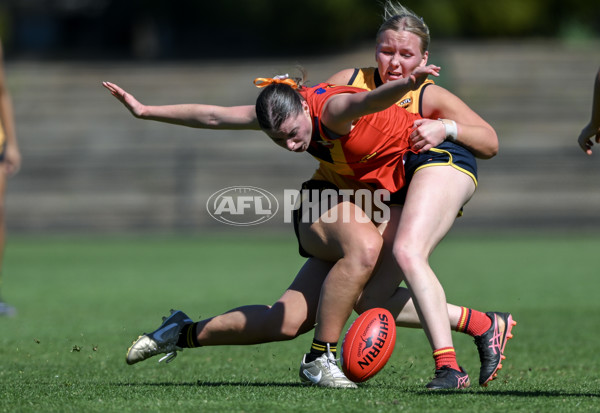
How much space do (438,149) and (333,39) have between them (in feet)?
81.1

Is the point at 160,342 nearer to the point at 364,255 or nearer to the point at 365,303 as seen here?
the point at 365,303

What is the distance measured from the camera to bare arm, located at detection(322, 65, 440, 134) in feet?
13.8

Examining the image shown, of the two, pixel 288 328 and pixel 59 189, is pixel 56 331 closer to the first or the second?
pixel 288 328

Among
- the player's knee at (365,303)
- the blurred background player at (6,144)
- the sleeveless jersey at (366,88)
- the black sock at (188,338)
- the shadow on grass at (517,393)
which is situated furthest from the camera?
the blurred background player at (6,144)

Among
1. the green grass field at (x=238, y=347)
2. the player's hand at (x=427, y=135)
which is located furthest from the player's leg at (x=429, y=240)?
the green grass field at (x=238, y=347)

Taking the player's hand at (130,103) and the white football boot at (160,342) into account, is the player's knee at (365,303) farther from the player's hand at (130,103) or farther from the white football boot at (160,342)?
the player's hand at (130,103)

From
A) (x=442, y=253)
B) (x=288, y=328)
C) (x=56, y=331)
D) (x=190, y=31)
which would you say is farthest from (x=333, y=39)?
(x=288, y=328)

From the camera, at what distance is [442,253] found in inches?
603

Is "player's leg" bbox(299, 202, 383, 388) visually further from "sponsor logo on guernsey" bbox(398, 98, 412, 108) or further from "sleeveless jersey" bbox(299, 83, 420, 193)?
"sponsor logo on guernsey" bbox(398, 98, 412, 108)

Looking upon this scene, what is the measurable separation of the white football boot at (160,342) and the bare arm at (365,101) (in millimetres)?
1550

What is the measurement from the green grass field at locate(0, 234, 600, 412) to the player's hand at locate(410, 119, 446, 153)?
1.21 m

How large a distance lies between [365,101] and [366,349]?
1230 mm

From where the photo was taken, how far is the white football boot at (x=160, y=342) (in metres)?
5.20

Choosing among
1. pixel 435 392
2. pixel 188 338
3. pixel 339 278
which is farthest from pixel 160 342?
pixel 435 392
